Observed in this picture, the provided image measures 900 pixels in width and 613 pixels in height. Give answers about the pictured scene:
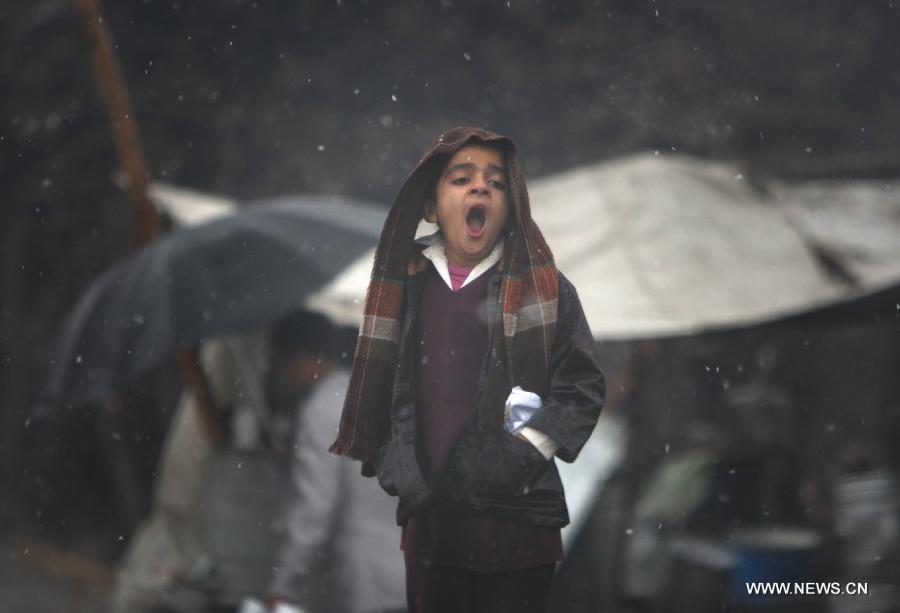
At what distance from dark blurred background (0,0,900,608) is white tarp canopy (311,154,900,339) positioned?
86 mm

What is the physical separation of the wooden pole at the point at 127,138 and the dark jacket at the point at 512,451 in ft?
3.28

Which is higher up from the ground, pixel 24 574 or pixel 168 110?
pixel 168 110

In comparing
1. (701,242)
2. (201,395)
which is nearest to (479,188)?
(701,242)

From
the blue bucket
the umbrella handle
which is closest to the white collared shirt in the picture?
the blue bucket

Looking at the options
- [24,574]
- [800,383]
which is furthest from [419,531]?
[24,574]

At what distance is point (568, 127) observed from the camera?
1829 mm

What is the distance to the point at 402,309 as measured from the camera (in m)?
0.93

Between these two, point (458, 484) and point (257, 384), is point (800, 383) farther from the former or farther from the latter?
point (458, 484)

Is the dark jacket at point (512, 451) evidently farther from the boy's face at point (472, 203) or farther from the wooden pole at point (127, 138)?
the wooden pole at point (127, 138)

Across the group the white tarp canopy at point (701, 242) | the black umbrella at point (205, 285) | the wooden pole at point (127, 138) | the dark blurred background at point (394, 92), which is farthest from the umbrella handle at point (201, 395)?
the white tarp canopy at point (701, 242)

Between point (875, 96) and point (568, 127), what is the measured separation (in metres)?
1.04

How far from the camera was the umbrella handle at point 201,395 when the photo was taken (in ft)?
6.48

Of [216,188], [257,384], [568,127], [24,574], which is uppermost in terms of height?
[568,127]

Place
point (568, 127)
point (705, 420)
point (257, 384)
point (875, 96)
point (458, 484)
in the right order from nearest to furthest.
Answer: point (458, 484), point (568, 127), point (257, 384), point (875, 96), point (705, 420)
